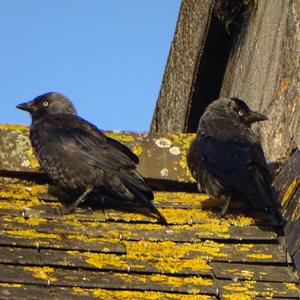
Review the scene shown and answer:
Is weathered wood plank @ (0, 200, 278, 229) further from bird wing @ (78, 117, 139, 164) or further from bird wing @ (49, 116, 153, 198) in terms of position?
bird wing @ (78, 117, 139, 164)

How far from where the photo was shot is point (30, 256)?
4266mm

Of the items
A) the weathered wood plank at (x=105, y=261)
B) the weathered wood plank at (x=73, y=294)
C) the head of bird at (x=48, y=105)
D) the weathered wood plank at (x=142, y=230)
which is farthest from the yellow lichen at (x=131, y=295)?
the head of bird at (x=48, y=105)

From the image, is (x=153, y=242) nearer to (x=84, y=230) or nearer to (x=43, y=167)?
(x=84, y=230)

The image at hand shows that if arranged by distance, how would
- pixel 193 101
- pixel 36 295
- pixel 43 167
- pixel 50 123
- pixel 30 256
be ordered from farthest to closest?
1. pixel 193 101
2. pixel 50 123
3. pixel 43 167
4. pixel 30 256
5. pixel 36 295

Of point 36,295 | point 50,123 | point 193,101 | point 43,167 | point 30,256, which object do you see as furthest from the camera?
point 193,101

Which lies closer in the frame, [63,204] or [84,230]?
[84,230]

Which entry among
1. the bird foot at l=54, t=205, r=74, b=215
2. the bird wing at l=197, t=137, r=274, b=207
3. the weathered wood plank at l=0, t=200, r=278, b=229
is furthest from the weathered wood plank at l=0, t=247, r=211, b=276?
the bird wing at l=197, t=137, r=274, b=207

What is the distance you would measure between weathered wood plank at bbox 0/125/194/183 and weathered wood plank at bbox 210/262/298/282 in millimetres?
1336

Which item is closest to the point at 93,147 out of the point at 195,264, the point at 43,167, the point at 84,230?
the point at 43,167

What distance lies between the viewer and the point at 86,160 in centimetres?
575

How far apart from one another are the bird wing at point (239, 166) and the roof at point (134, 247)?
11 centimetres

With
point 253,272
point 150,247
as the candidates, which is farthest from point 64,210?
point 253,272

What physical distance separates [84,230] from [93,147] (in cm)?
109

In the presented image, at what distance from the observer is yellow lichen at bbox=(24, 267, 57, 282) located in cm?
403
